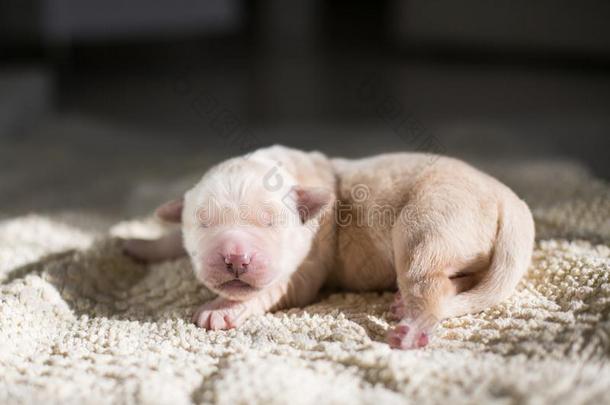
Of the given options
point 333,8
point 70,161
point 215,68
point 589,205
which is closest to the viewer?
point 589,205

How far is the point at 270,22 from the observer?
613 centimetres

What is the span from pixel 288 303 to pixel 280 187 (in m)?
0.26

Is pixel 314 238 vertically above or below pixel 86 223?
above

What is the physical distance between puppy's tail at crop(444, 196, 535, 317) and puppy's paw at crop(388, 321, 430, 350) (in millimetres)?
99

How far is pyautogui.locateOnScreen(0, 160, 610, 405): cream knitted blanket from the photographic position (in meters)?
1.11

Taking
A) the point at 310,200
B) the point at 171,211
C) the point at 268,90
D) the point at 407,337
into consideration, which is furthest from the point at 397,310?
the point at 268,90

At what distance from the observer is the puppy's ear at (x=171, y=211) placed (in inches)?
64.3

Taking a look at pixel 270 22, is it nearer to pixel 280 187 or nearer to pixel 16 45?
pixel 16 45

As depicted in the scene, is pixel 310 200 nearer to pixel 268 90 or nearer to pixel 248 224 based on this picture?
pixel 248 224

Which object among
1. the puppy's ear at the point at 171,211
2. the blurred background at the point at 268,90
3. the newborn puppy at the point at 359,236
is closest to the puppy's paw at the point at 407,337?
the newborn puppy at the point at 359,236

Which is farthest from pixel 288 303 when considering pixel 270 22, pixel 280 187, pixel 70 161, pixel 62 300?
pixel 270 22

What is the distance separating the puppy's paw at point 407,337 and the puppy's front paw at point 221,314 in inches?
13.3

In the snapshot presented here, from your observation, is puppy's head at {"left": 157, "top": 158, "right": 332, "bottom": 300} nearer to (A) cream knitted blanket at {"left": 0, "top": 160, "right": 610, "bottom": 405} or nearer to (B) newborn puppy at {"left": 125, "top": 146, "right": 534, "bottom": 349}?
(B) newborn puppy at {"left": 125, "top": 146, "right": 534, "bottom": 349}

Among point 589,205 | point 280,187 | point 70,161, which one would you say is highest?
point 280,187
